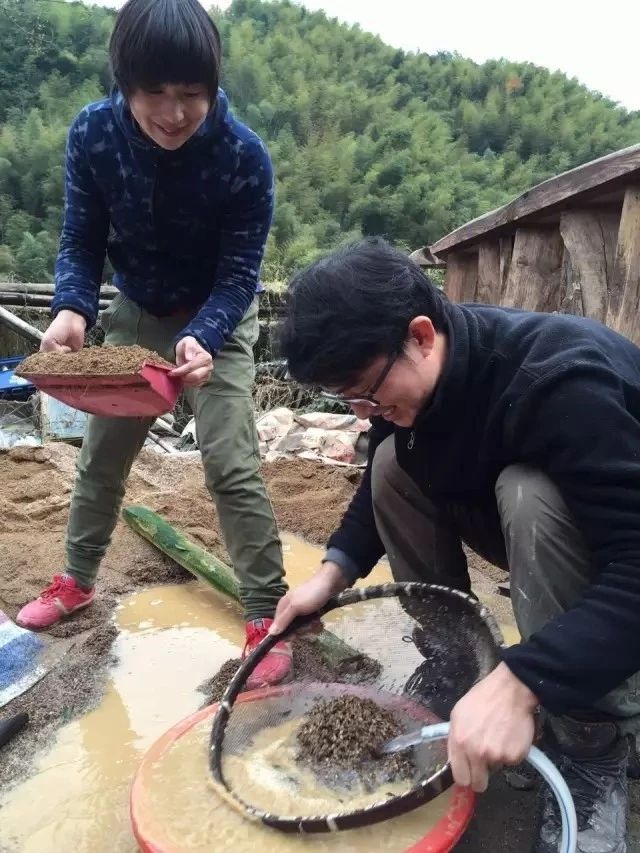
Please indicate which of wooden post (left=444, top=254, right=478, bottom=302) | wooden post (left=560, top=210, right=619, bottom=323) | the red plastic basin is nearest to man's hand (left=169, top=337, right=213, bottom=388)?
the red plastic basin

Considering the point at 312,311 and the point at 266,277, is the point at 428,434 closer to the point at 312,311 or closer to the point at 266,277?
the point at 312,311

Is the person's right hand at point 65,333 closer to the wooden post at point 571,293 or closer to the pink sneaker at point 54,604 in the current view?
the pink sneaker at point 54,604

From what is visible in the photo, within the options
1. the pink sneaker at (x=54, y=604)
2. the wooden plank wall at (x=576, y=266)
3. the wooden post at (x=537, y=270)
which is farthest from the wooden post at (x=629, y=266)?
the pink sneaker at (x=54, y=604)

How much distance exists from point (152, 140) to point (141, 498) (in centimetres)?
211

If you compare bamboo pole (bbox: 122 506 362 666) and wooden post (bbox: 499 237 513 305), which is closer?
bamboo pole (bbox: 122 506 362 666)

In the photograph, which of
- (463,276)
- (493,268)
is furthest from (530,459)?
(463,276)

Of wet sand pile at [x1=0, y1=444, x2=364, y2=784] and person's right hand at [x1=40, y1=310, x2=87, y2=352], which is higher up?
person's right hand at [x1=40, y1=310, x2=87, y2=352]

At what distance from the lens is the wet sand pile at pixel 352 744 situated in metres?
1.44

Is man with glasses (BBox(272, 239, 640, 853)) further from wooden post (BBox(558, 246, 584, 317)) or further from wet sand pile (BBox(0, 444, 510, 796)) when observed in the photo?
wooden post (BBox(558, 246, 584, 317))

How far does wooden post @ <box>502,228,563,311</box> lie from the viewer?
3.61 metres

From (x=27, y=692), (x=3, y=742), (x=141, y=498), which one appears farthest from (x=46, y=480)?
(x=3, y=742)

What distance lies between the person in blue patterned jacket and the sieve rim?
1.69 ft

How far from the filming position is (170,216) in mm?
2254

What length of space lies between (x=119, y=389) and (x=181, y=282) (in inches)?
21.9
